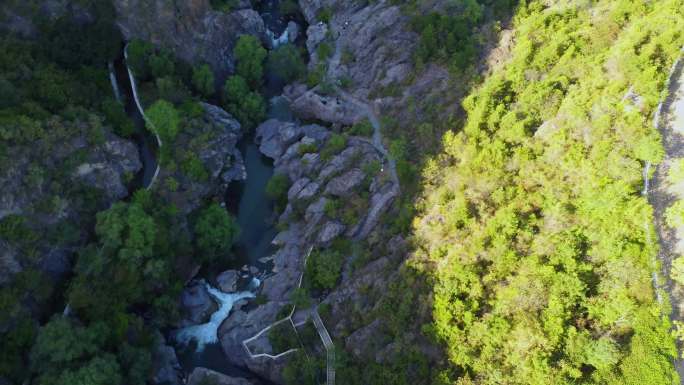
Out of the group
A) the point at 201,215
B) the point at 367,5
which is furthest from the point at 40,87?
the point at 367,5

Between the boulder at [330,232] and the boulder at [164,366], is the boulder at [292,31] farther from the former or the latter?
the boulder at [164,366]

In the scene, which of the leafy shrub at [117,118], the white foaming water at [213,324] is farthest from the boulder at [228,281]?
the leafy shrub at [117,118]

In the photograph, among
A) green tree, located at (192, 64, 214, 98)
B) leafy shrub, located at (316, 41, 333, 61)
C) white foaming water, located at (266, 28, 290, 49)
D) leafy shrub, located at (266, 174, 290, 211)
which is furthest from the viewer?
white foaming water, located at (266, 28, 290, 49)

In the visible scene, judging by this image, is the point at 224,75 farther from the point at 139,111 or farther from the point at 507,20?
the point at 507,20

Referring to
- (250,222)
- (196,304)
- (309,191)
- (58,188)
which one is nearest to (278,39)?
(309,191)

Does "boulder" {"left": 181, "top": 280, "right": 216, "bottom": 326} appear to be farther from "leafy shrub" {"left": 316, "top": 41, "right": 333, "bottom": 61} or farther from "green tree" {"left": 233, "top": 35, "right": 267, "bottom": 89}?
"leafy shrub" {"left": 316, "top": 41, "right": 333, "bottom": 61}

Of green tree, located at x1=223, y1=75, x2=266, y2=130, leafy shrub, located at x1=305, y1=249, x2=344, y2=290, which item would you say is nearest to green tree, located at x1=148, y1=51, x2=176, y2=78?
green tree, located at x1=223, y1=75, x2=266, y2=130

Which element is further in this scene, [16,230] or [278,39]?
[278,39]

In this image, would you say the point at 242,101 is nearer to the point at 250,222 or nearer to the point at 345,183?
the point at 250,222
